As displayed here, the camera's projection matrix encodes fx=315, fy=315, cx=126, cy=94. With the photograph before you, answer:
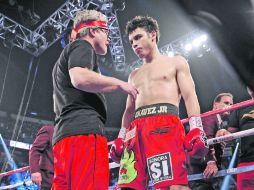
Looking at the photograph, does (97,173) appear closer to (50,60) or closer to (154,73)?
(154,73)

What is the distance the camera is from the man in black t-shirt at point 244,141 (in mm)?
2334

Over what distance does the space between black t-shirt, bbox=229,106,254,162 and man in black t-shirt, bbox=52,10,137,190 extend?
1.40 metres

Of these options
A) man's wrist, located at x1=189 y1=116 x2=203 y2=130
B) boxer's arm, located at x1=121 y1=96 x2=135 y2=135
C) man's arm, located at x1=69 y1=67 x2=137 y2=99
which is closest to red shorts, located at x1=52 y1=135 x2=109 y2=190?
man's arm, located at x1=69 y1=67 x2=137 y2=99

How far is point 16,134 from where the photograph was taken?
12125mm

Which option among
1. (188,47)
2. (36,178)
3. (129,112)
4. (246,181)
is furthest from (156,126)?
(188,47)

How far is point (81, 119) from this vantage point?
139cm

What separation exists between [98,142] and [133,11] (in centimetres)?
737

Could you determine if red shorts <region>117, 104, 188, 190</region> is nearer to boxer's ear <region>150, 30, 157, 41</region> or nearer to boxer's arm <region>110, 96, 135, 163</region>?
boxer's arm <region>110, 96, 135, 163</region>

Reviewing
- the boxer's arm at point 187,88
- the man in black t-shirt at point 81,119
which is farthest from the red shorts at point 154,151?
the man in black t-shirt at point 81,119

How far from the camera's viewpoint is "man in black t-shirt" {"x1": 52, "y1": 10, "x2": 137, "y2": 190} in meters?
1.31

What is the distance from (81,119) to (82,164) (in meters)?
0.20

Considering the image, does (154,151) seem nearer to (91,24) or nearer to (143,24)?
(91,24)

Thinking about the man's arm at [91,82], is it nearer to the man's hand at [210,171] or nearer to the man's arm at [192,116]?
the man's arm at [192,116]

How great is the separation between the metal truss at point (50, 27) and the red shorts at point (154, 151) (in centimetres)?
518
